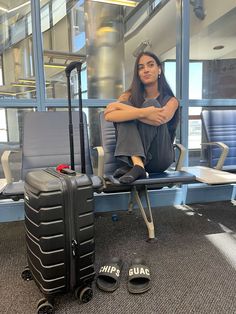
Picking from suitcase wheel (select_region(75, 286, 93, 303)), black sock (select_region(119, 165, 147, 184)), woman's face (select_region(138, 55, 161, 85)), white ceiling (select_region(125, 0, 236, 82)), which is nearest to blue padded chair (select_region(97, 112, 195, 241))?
black sock (select_region(119, 165, 147, 184))

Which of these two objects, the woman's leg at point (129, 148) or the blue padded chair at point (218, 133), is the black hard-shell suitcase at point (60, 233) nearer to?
the woman's leg at point (129, 148)

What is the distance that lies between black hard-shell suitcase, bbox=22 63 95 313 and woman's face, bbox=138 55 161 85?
3.50 feet

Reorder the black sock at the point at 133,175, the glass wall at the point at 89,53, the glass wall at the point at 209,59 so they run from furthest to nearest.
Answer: the glass wall at the point at 209,59 → the glass wall at the point at 89,53 → the black sock at the point at 133,175

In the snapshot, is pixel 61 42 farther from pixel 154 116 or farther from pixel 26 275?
pixel 26 275

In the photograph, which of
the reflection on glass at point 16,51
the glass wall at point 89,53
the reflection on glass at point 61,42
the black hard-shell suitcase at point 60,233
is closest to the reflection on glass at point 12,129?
the glass wall at point 89,53

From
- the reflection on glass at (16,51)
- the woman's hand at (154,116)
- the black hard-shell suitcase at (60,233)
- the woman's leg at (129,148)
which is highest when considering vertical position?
the reflection on glass at (16,51)

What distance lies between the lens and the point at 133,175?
1.48 meters

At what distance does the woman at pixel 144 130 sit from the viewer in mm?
1570

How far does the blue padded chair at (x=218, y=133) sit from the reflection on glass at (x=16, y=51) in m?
1.47

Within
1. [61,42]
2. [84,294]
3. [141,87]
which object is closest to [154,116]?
[141,87]

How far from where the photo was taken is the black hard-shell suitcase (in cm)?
97

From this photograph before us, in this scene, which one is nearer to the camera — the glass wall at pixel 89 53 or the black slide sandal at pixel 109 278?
the black slide sandal at pixel 109 278

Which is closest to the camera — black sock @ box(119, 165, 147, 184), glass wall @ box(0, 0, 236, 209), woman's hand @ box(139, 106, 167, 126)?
black sock @ box(119, 165, 147, 184)

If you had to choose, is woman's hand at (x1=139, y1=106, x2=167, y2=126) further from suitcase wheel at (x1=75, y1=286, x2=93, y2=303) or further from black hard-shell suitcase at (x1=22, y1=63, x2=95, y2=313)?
suitcase wheel at (x1=75, y1=286, x2=93, y2=303)
